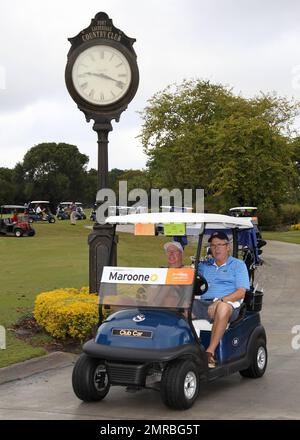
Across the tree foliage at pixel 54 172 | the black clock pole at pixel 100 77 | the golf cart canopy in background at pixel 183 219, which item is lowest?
the golf cart canopy in background at pixel 183 219

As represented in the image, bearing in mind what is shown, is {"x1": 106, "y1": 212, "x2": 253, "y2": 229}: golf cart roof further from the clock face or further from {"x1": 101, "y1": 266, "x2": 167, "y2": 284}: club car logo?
the clock face

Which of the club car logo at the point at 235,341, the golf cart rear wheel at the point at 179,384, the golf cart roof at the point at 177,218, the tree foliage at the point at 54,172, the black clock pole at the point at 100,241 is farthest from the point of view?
the tree foliage at the point at 54,172

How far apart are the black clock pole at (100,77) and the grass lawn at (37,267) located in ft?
4.98

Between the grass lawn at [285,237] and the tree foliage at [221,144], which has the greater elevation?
the tree foliage at [221,144]

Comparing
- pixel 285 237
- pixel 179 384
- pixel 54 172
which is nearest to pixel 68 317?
pixel 179 384

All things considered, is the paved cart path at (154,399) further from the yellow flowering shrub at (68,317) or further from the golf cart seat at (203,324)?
the golf cart seat at (203,324)

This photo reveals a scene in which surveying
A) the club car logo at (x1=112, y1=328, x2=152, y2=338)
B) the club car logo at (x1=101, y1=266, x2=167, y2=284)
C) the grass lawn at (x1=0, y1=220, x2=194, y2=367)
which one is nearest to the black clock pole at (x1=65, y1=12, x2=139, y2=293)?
the grass lawn at (x1=0, y1=220, x2=194, y2=367)

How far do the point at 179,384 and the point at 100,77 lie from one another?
5.13 metres

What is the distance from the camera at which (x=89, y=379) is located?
248 inches

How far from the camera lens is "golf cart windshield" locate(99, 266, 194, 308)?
6430 millimetres

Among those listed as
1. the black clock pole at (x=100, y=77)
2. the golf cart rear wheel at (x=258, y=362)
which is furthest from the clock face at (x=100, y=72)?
the golf cart rear wheel at (x=258, y=362)

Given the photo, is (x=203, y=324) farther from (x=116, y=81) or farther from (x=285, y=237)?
(x=285, y=237)

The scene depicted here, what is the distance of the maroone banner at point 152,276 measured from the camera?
6.46 m

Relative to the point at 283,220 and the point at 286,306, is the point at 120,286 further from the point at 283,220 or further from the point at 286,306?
the point at 283,220
